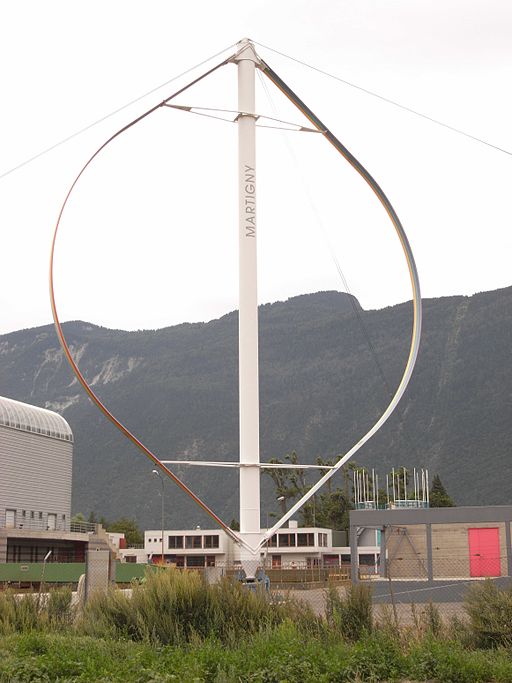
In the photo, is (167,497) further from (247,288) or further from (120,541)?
(247,288)

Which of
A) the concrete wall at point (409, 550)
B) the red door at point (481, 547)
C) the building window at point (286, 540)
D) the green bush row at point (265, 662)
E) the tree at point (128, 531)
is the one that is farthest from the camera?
the tree at point (128, 531)

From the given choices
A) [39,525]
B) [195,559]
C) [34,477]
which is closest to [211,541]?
[195,559]

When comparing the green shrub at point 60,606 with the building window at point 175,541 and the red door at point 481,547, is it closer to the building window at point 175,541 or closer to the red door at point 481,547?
the red door at point 481,547

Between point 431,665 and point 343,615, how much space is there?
8.70ft

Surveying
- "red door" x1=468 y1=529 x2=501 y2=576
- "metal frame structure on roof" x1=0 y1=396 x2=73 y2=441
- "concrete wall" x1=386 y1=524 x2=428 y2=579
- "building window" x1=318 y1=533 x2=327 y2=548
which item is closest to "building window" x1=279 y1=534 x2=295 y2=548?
"building window" x1=318 y1=533 x2=327 y2=548

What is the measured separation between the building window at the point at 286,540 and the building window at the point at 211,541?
5876mm

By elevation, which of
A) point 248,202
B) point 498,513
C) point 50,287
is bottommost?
point 498,513

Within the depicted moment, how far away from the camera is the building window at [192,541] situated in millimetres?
85250

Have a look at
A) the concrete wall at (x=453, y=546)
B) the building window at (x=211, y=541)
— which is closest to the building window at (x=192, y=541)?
the building window at (x=211, y=541)

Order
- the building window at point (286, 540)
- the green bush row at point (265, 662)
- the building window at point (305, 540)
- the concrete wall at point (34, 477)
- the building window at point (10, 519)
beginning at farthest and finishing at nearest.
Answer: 1. the building window at point (286, 540)
2. the building window at point (305, 540)
3. the concrete wall at point (34, 477)
4. the building window at point (10, 519)
5. the green bush row at point (265, 662)

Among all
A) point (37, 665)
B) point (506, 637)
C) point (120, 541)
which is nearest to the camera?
point (37, 665)

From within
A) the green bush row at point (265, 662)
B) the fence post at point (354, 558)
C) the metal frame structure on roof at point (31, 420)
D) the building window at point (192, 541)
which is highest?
the metal frame structure on roof at point (31, 420)

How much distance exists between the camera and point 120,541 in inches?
3875

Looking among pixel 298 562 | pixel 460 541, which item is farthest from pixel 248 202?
pixel 298 562
